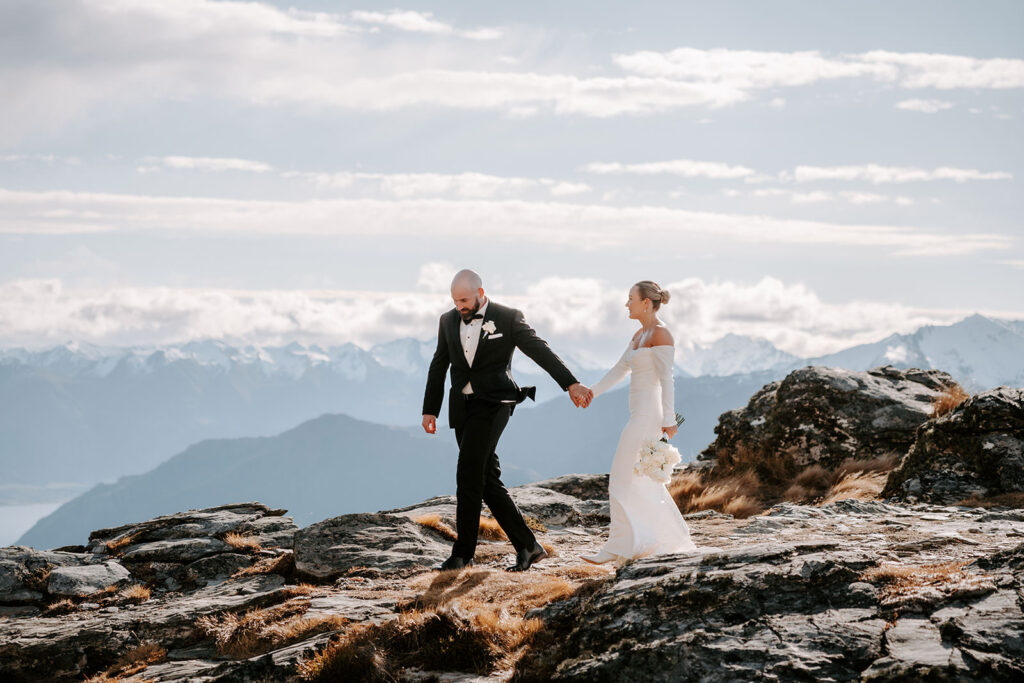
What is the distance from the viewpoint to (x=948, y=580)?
5.77 m

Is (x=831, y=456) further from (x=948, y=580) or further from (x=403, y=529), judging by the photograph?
(x=948, y=580)

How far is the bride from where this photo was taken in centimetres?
927

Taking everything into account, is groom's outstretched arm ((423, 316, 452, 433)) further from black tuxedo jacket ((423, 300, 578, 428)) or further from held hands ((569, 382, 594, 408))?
held hands ((569, 382, 594, 408))

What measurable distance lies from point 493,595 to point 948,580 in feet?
13.2

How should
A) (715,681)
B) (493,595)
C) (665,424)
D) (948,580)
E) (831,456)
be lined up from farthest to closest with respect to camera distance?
(831,456), (665,424), (493,595), (948,580), (715,681)

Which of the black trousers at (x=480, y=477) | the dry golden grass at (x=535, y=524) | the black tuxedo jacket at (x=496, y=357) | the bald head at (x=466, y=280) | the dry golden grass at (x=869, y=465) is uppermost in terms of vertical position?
the bald head at (x=466, y=280)

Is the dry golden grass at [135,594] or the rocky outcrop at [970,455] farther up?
the rocky outcrop at [970,455]

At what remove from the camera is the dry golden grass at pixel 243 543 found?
13195 mm

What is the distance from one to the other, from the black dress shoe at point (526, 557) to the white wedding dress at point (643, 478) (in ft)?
2.92

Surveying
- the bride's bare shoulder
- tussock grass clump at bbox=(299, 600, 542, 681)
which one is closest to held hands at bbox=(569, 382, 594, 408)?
the bride's bare shoulder

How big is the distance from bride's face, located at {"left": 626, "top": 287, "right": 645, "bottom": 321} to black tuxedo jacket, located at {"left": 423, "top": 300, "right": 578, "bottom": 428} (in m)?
1.02

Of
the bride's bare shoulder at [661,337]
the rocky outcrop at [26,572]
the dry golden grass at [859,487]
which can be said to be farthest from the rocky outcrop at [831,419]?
the rocky outcrop at [26,572]

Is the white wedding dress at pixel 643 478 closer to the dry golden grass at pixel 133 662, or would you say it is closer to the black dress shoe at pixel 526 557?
the black dress shoe at pixel 526 557

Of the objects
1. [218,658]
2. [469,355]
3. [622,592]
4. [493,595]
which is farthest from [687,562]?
[218,658]
